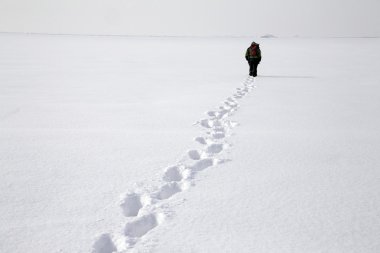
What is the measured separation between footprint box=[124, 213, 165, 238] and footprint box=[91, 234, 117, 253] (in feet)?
0.39

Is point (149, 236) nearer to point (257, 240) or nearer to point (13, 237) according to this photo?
point (257, 240)

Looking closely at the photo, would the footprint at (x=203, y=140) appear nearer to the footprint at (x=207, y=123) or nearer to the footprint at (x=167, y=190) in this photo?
the footprint at (x=207, y=123)

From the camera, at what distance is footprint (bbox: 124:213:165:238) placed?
2.31 meters

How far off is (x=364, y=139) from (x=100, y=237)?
3.59 m

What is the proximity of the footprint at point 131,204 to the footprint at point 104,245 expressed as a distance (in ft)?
1.04

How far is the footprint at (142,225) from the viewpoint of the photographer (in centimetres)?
231

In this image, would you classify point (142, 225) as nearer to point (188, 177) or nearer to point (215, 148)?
point (188, 177)

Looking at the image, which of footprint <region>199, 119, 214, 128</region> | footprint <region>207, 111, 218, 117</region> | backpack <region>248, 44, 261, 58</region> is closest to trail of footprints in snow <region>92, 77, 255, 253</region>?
footprint <region>199, 119, 214, 128</region>

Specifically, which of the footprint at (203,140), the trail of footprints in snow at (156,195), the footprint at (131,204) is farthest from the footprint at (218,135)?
the footprint at (131,204)

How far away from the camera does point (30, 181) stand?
3.14 meters

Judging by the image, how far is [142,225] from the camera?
2.38 metres

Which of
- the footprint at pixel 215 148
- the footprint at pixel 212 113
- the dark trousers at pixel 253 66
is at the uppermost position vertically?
the dark trousers at pixel 253 66

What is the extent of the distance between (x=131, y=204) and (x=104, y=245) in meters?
0.55

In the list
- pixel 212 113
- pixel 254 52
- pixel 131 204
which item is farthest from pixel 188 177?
pixel 254 52
